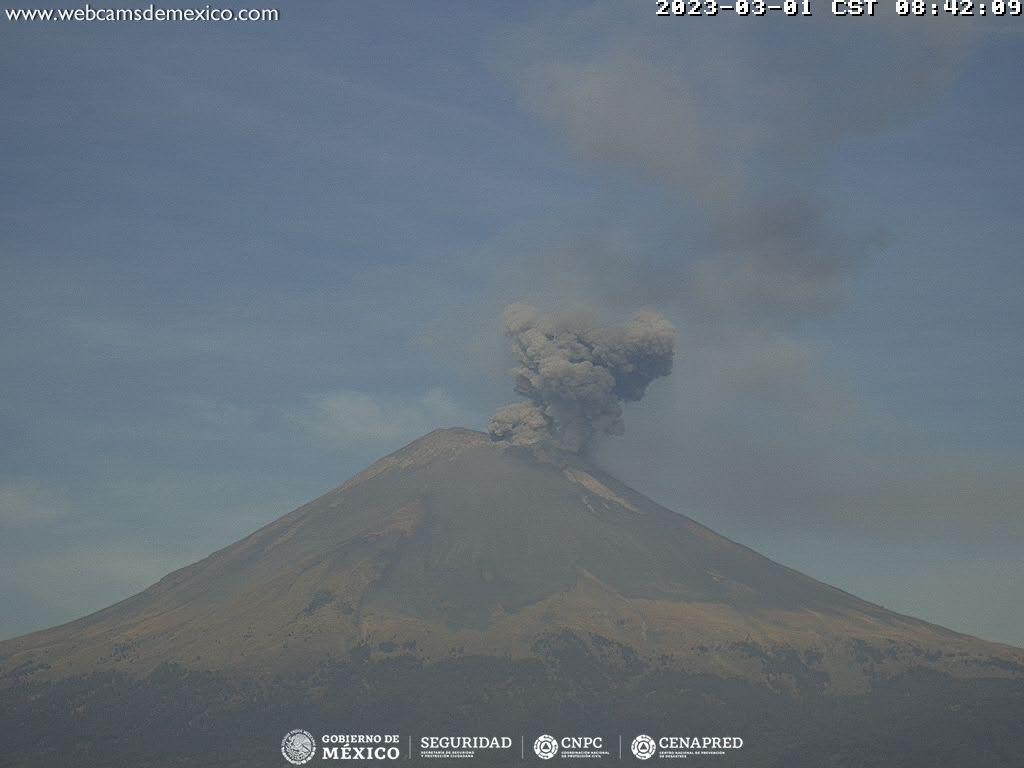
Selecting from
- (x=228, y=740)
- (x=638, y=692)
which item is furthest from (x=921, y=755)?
(x=228, y=740)

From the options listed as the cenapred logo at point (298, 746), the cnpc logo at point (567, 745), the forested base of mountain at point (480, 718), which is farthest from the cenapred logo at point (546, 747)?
the cenapred logo at point (298, 746)

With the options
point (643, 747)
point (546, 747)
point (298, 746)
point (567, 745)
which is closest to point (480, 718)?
point (546, 747)

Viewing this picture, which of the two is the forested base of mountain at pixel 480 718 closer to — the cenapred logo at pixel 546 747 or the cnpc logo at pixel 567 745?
the cenapred logo at pixel 546 747

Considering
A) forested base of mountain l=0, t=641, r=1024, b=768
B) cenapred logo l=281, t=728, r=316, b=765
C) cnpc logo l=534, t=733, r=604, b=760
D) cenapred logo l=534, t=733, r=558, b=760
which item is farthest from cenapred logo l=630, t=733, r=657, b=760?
cenapred logo l=281, t=728, r=316, b=765

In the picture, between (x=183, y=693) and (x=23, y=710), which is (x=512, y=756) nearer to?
(x=183, y=693)

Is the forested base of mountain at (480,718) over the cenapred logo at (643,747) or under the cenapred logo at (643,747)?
over

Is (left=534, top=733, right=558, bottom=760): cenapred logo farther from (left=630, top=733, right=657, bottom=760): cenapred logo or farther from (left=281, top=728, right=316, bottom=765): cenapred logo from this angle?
(left=281, top=728, right=316, bottom=765): cenapred logo
